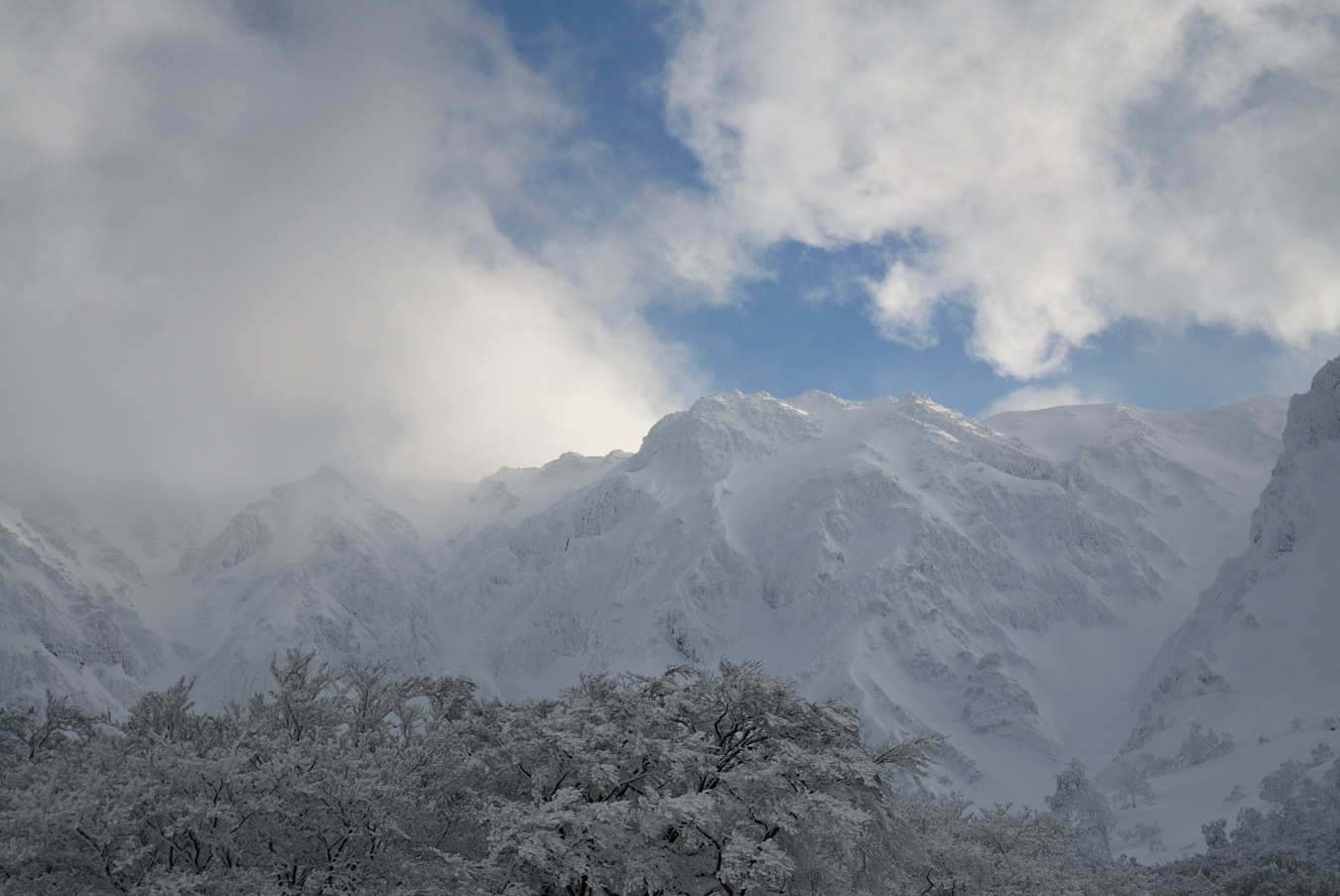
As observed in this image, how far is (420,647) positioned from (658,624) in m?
77.1

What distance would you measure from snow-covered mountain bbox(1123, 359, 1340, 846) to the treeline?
7001 centimetres

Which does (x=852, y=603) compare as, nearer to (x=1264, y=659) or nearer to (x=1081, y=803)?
(x=1264, y=659)

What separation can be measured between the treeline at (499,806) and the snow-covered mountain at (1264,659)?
70014mm

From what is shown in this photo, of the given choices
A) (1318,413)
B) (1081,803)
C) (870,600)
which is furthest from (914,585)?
(1318,413)

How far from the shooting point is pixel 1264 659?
10481 centimetres

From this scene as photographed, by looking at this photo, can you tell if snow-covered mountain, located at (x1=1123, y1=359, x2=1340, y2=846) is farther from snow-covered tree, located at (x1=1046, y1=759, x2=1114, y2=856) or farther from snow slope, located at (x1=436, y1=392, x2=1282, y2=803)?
snow slope, located at (x1=436, y1=392, x2=1282, y2=803)

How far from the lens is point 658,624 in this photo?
151875 millimetres

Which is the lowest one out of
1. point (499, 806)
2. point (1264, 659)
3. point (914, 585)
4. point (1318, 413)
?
point (499, 806)

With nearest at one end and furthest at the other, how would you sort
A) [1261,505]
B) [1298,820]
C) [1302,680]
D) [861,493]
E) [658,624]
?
[1298,820]
[1302,680]
[1261,505]
[658,624]
[861,493]

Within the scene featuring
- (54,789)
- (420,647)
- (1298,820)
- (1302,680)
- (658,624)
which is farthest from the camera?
(420,647)

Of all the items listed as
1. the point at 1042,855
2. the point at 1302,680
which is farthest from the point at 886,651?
the point at 1042,855

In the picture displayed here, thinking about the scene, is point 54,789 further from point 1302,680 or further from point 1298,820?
point 1302,680

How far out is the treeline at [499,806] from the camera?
17.7m

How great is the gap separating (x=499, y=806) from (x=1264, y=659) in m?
121
